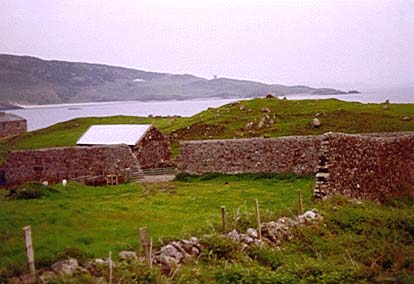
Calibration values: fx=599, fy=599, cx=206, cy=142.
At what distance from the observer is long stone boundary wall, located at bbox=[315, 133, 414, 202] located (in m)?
13.7

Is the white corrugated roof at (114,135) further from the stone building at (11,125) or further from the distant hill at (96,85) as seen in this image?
the stone building at (11,125)

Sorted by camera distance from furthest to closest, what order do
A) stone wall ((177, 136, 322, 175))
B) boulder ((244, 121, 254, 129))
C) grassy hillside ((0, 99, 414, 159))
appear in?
boulder ((244, 121, 254, 129)) → grassy hillside ((0, 99, 414, 159)) → stone wall ((177, 136, 322, 175))

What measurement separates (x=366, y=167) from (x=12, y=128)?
114ft

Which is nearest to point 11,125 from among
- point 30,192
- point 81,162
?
point 81,162

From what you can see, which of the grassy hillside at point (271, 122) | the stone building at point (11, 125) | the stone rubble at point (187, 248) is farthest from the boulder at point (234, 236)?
the stone building at point (11, 125)

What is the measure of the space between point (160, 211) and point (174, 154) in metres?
15.1

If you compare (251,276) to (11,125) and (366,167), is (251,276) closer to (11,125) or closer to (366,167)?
(366,167)

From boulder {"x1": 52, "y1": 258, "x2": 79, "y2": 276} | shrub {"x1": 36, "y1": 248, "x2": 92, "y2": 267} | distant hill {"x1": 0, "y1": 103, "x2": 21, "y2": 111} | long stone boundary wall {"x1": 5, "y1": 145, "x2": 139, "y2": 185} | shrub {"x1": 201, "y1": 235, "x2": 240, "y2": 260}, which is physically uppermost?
distant hill {"x1": 0, "y1": 103, "x2": 21, "y2": 111}

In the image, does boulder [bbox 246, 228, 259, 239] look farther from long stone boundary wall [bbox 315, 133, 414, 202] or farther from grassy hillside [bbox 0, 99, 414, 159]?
grassy hillside [bbox 0, 99, 414, 159]

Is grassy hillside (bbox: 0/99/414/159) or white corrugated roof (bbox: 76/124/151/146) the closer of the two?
white corrugated roof (bbox: 76/124/151/146)

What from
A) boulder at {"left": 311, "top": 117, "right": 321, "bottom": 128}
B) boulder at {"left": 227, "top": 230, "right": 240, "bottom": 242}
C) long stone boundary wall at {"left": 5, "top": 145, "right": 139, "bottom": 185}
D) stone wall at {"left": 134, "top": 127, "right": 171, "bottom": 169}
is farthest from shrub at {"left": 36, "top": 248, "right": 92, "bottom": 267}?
boulder at {"left": 311, "top": 117, "right": 321, "bottom": 128}

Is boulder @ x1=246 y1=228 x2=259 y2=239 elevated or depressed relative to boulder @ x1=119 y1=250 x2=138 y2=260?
depressed

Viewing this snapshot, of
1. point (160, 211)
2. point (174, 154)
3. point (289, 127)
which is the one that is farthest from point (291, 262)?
point (289, 127)

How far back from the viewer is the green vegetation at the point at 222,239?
24.4 ft
